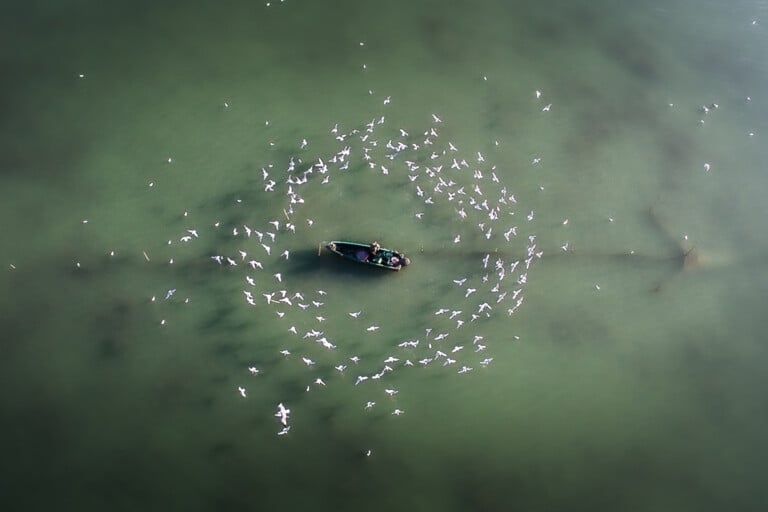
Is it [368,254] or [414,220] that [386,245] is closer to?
[368,254]

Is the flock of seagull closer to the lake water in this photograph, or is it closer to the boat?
the lake water

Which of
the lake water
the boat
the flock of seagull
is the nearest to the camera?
the lake water

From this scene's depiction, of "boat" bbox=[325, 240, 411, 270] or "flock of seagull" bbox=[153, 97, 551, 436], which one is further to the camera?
"boat" bbox=[325, 240, 411, 270]

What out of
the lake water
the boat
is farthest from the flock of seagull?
the boat

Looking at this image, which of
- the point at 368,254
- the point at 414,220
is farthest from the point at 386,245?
the point at 414,220

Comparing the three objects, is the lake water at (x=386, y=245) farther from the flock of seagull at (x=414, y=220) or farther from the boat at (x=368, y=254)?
the boat at (x=368, y=254)

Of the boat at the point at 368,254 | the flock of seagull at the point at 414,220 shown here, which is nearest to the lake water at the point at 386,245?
the flock of seagull at the point at 414,220
